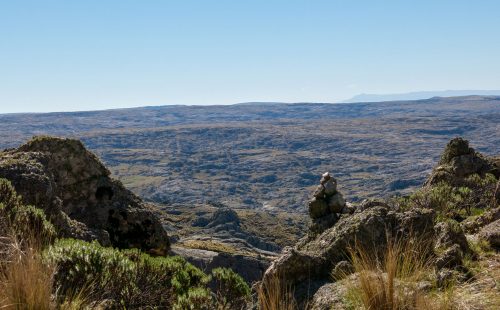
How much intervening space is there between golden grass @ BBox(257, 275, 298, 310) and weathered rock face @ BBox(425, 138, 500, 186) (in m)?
18.6

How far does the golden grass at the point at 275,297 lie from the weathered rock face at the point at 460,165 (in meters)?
18.6

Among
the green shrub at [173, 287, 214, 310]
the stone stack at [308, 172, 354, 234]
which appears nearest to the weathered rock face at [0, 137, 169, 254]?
the stone stack at [308, 172, 354, 234]

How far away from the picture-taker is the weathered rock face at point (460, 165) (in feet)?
82.4

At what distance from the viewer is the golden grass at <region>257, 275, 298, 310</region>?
6555 mm

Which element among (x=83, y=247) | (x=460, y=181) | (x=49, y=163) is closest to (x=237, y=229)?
(x=460, y=181)

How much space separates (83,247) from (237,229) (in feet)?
361

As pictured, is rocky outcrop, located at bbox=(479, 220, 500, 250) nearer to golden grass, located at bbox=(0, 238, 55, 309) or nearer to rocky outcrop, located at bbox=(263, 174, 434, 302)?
rocky outcrop, located at bbox=(263, 174, 434, 302)

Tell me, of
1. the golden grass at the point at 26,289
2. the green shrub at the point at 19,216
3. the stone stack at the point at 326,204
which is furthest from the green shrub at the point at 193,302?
the stone stack at the point at 326,204

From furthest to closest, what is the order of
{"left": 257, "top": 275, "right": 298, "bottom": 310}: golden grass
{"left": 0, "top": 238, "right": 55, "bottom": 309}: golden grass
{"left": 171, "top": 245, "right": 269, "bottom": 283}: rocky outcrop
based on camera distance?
{"left": 171, "top": 245, "right": 269, "bottom": 283}: rocky outcrop
{"left": 257, "top": 275, "right": 298, "bottom": 310}: golden grass
{"left": 0, "top": 238, "right": 55, "bottom": 309}: golden grass

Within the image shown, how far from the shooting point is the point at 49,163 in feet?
53.2

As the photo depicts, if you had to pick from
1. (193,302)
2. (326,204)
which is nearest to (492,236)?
(193,302)

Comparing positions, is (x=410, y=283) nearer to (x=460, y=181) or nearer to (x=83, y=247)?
(x=83, y=247)

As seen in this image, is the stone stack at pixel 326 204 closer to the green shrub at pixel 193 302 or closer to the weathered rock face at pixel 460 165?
the weathered rock face at pixel 460 165

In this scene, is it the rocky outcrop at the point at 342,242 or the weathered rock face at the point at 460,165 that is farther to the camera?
the weathered rock face at the point at 460,165
